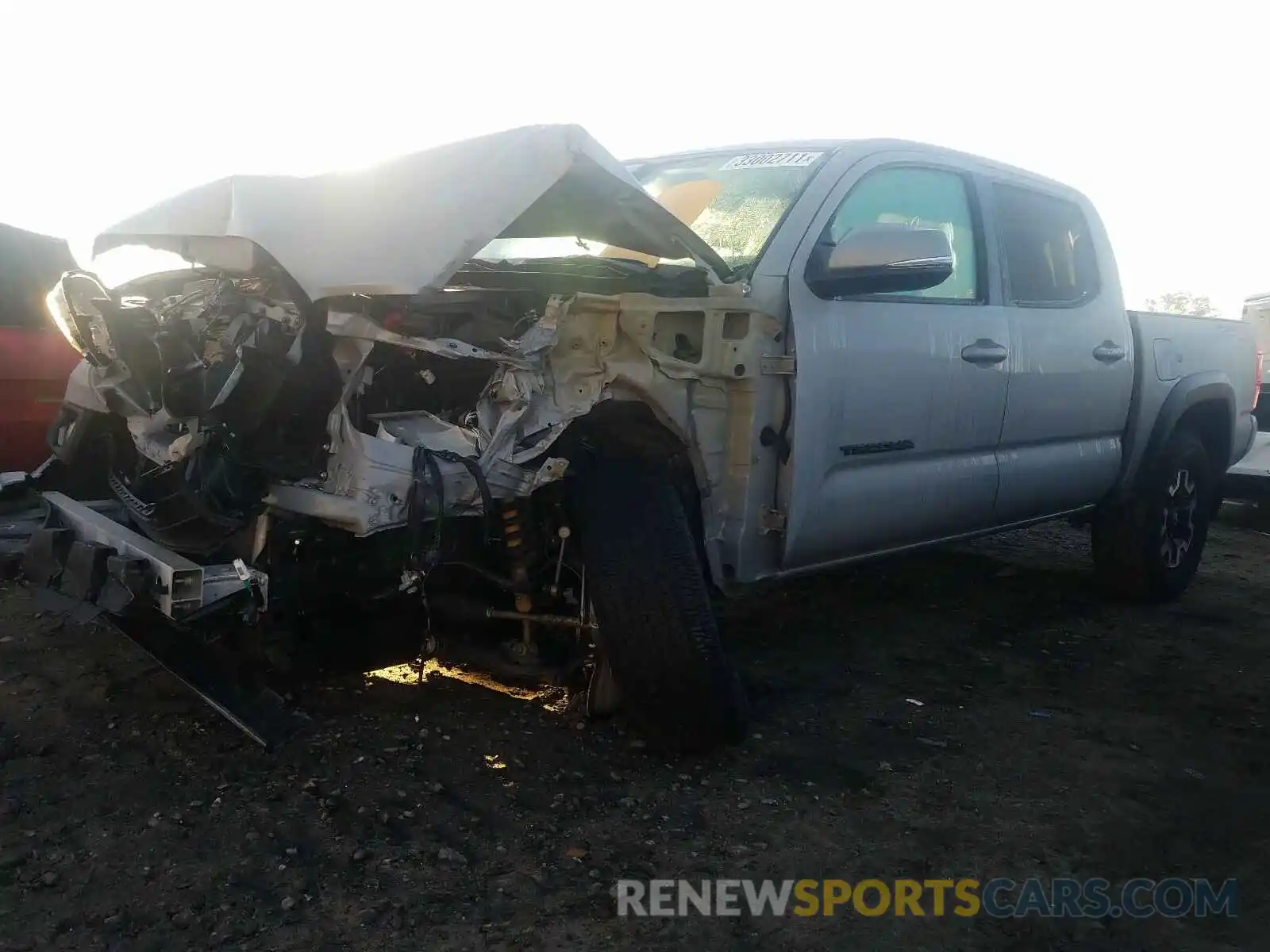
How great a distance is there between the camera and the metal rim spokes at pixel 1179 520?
5.44m

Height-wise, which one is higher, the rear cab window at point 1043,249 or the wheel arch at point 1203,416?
the rear cab window at point 1043,249

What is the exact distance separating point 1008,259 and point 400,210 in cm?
262

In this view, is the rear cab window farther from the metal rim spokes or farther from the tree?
the tree

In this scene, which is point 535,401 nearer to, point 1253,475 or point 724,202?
point 724,202

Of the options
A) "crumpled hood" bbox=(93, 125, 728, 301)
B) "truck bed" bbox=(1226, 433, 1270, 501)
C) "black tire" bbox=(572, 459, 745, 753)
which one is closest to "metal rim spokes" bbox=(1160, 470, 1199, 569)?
"truck bed" bbox=(1226, 433, 1270, 501)

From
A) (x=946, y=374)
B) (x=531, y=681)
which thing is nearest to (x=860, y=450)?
(x=946, y=374)

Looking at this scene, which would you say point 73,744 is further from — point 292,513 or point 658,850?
point 658,850

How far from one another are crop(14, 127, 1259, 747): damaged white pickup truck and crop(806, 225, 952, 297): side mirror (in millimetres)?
12

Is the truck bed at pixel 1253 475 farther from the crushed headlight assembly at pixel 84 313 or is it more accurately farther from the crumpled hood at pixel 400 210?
the crushed headlight assembly at pixel 84 313

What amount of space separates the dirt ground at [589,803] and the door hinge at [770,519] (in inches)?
27.6

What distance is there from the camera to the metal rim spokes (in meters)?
5.44

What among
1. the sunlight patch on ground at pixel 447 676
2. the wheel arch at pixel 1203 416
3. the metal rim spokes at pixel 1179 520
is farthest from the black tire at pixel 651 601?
the metal rim spokes at pixel 1179 520

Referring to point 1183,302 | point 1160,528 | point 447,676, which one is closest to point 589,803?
point 447,676

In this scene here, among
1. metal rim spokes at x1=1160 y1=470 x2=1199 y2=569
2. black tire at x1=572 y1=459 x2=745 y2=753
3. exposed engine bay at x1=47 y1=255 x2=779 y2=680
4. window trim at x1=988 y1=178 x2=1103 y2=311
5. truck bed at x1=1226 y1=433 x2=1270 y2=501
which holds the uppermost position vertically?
window trim at x1=988 y1=178 x2=1103 y2=311
